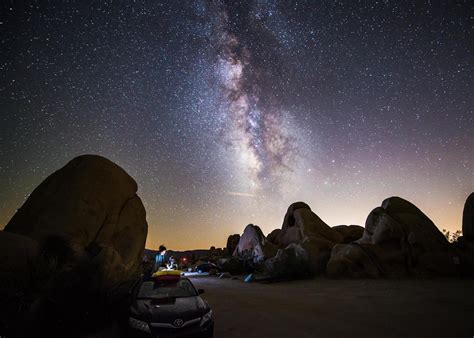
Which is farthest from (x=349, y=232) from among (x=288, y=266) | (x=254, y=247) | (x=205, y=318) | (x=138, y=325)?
(x=138, y=325)

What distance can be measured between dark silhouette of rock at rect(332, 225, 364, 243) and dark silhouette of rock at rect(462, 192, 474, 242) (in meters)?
10.7

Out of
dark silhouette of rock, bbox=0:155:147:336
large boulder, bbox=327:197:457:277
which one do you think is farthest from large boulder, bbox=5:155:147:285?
large boulder, bbox=327:197:457:277

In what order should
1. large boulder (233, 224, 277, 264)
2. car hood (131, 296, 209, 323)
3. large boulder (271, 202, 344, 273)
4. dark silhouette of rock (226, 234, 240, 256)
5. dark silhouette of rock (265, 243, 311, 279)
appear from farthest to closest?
dark silhouette of rock (226, 234, 240, 256), large boulder (233, 224, 277, 264), large boulder (271, 202, 344, 273), dark silhouette of rock (265, 243, 311, 279), car hood (131, 296, 209, 323)

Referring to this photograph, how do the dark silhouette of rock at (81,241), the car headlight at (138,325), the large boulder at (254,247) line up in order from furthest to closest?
the large boulder at (254,247)
the dark silhouette of rock at (81,241)
the car headlight at (138,325)

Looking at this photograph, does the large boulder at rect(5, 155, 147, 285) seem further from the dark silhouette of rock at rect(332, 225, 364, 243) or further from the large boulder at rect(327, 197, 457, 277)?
the dark silhouette of rock at rect(332, 225, 364, 243)

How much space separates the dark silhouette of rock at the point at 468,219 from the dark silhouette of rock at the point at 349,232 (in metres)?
10.7

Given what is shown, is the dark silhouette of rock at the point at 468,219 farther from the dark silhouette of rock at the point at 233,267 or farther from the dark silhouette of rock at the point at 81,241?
the dark silhouette of rock at the point at 81,241

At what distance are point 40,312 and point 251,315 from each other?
228 inches

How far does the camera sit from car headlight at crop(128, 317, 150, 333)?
17.6ft

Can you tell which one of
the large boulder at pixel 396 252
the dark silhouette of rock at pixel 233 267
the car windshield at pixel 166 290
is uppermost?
the large boulder at pixel 396 252

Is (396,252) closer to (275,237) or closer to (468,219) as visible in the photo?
(468,219)

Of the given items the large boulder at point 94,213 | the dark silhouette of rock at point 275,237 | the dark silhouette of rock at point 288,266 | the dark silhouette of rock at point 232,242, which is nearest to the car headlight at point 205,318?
the large boulder at point 94,213

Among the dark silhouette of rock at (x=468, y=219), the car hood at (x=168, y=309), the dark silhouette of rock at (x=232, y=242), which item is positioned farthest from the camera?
the dark silhouette of rock at (x=232, y=242)

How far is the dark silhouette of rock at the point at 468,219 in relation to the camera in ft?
73.2
